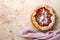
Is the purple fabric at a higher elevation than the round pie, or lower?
lower

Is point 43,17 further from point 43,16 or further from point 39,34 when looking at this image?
point 39,34

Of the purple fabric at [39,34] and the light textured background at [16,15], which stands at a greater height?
the light textured background at [16,15]

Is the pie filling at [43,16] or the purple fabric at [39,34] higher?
the pie filling at [43,16]

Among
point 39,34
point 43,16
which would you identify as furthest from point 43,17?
point 39,34
